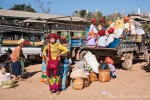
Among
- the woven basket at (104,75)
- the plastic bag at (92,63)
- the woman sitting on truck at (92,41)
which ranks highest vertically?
the woman sitting on truck at (92,41)

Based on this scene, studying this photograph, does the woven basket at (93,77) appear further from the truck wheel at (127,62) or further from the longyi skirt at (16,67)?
the longyi skirt at (16,67)

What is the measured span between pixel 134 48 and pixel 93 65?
334 centimetres

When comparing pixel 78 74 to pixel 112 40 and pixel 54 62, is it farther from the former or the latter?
pixel 112 40

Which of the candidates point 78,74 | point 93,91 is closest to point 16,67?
point 78,74

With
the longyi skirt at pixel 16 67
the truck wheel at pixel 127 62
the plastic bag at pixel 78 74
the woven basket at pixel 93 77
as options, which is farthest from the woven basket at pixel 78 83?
the truck wheel at pixel 127 62

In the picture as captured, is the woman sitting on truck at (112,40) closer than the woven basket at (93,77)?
No

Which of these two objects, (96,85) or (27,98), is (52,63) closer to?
(27,98)

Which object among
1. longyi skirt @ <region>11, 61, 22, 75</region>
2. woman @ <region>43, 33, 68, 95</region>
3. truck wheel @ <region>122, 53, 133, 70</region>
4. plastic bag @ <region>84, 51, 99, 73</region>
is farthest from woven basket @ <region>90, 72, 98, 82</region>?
longyi skirt @ <region>11, 61, 22, 75</region>

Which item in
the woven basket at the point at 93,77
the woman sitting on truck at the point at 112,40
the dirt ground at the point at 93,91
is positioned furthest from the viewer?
the woman sitting on truck at the point at 112,40

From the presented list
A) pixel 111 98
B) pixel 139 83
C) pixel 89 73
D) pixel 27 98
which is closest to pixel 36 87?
pixel 27 98

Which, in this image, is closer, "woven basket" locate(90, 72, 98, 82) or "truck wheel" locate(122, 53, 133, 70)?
"woven basket" locate(90, 72, 98, 82)

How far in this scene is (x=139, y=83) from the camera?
641 cm

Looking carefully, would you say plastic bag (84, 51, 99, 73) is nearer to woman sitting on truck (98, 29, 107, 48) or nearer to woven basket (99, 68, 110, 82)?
woven basket (99, 68, 110, 82)

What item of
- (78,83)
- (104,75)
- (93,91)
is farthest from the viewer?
(104,75)
